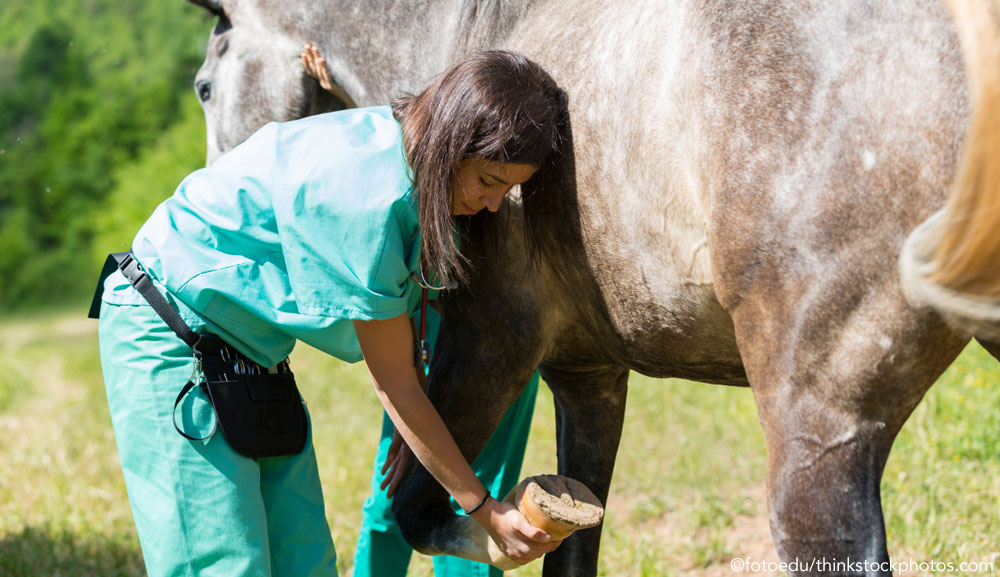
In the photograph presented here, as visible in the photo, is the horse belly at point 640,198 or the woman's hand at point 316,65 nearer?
the horse belly at point 640,198

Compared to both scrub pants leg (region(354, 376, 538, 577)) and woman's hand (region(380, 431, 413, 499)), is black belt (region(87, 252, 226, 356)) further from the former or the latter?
scrub pants leg (region(354, 376, 538, 577))

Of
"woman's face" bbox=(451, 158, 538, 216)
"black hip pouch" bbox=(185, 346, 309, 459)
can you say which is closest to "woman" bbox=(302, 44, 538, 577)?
"black hip pouch" bbox=(185, 346, 309, 459)

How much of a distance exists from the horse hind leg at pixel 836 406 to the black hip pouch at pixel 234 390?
1.04 meters

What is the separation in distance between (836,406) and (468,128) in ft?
2.53

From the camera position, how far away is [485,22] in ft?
7.83

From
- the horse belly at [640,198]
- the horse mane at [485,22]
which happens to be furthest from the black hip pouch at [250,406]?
the horse mane at [485,22]

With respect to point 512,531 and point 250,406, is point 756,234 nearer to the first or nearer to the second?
point 512,531

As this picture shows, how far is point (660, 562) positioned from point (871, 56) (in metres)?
2.37

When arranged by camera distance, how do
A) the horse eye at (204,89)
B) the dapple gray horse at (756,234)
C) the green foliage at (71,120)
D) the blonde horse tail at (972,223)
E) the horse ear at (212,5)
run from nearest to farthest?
the blonde horse tail at (972,223) → the dapple gray horse at (756,234) → the horse ear at (212,5) → the horse eye at (204,89) → the green foliage at (71,120)

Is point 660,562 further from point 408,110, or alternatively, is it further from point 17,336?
point 17,336

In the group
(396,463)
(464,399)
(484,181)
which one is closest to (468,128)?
(484,181)

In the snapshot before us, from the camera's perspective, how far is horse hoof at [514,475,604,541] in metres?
1.79

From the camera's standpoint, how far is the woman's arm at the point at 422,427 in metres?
1.78

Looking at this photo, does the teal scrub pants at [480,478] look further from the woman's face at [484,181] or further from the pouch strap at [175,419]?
the woman's face at [484,181]
